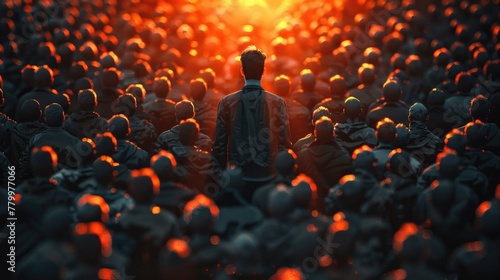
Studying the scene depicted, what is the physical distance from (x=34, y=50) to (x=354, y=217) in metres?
12.9

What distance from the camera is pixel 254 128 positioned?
988 centimetres

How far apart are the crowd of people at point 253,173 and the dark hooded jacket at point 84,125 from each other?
0.02 m

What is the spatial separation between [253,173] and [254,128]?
21.0 inches

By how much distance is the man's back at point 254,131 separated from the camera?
387 inches

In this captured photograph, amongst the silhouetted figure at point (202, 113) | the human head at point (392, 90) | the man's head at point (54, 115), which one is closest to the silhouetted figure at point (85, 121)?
the man's head at point (54, 115)

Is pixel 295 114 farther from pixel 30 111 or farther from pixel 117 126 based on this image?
pixel 30 111

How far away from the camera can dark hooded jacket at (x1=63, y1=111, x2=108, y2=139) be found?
11.7 metres

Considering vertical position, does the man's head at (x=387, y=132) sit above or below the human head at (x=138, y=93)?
below

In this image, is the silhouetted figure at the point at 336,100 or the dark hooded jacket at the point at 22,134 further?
the silhouetted figure at the point at 336,100

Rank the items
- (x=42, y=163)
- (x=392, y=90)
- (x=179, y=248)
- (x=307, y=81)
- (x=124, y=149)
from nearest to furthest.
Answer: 1. (x=179, y=248)
2. (x=42, y=163)
3. (x=124, y=149)
4. (x=392, y=90)
5. (x=307, y=81)

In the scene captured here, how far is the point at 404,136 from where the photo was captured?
10.1m

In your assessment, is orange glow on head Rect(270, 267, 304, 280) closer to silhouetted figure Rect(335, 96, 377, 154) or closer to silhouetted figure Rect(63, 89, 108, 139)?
silhouetted figure Rect(335, 96, 377, 154)

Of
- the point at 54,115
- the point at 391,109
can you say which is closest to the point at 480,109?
the point at 391,109

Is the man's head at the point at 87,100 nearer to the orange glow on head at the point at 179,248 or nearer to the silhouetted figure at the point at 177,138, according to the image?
the silhouetted figure at the point at 177,138
